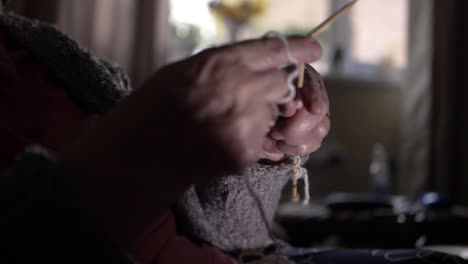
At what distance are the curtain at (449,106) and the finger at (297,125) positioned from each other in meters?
1.75

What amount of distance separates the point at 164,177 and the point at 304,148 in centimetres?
26

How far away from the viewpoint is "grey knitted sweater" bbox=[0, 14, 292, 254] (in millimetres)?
562

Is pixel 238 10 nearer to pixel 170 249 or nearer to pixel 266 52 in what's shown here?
pixel 170 249

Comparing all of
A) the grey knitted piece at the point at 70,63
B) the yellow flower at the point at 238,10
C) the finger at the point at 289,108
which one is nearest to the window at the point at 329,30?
the yellow flower at the point at 238,10

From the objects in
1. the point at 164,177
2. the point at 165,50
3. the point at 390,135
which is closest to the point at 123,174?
the point at 164,177

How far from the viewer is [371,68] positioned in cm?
246

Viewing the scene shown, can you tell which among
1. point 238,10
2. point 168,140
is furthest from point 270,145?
point 238,10

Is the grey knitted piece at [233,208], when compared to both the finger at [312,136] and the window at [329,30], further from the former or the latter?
the window at [329,30]

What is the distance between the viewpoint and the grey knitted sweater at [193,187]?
562 millimetres

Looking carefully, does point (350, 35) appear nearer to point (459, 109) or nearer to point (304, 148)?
point (459, 109)

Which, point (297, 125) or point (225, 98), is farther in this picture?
point (297, 125)

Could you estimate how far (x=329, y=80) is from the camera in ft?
7.25

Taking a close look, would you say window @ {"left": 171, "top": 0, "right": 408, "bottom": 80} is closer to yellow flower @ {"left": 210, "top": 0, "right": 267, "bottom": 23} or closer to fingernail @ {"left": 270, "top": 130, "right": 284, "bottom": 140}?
yellow flower @ {"left": 210, "top": 0, "right": 267, "bottom": 23}

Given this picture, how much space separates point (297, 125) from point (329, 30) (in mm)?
2073
